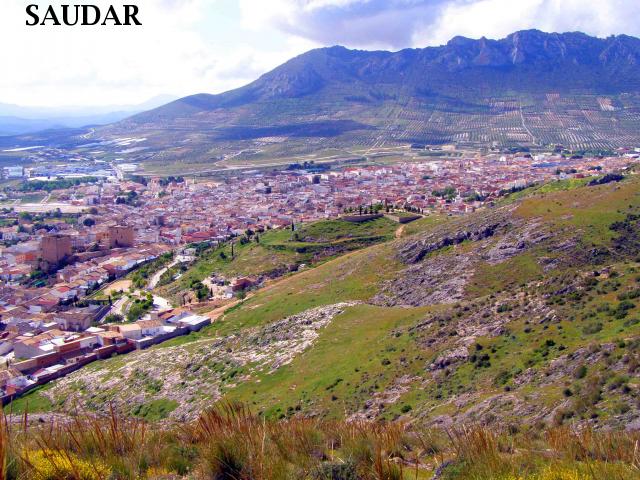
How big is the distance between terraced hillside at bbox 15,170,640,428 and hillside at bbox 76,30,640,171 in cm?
9174

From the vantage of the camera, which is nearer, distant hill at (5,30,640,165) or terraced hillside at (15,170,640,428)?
terraced hillside at (15,170,640,428)

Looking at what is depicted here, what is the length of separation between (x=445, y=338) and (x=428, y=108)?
147433 millimetres

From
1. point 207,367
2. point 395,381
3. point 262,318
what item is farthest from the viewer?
point 262,318

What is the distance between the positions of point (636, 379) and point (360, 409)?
6583 mm

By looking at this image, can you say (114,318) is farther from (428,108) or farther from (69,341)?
(428,108)

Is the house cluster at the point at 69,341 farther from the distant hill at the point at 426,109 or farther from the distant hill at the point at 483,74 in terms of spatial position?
the distant hill at the point at 483,74

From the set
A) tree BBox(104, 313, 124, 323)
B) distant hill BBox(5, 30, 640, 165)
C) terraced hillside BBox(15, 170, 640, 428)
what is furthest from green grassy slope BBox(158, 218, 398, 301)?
distant hill BBox(5, 30, 640, 165)

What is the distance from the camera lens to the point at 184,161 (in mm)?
124938

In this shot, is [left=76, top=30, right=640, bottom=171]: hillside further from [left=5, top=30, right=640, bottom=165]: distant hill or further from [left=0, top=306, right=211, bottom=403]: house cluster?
[left=0, top=306, right=211, bottom=403]: house cluster

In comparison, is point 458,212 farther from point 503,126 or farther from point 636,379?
point 503,126

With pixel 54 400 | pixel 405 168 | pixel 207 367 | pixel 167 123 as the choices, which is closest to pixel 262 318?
pixel 207 367

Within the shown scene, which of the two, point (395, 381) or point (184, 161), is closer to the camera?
point (395, 381)

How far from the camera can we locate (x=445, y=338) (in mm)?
17578

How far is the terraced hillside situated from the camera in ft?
40.0
